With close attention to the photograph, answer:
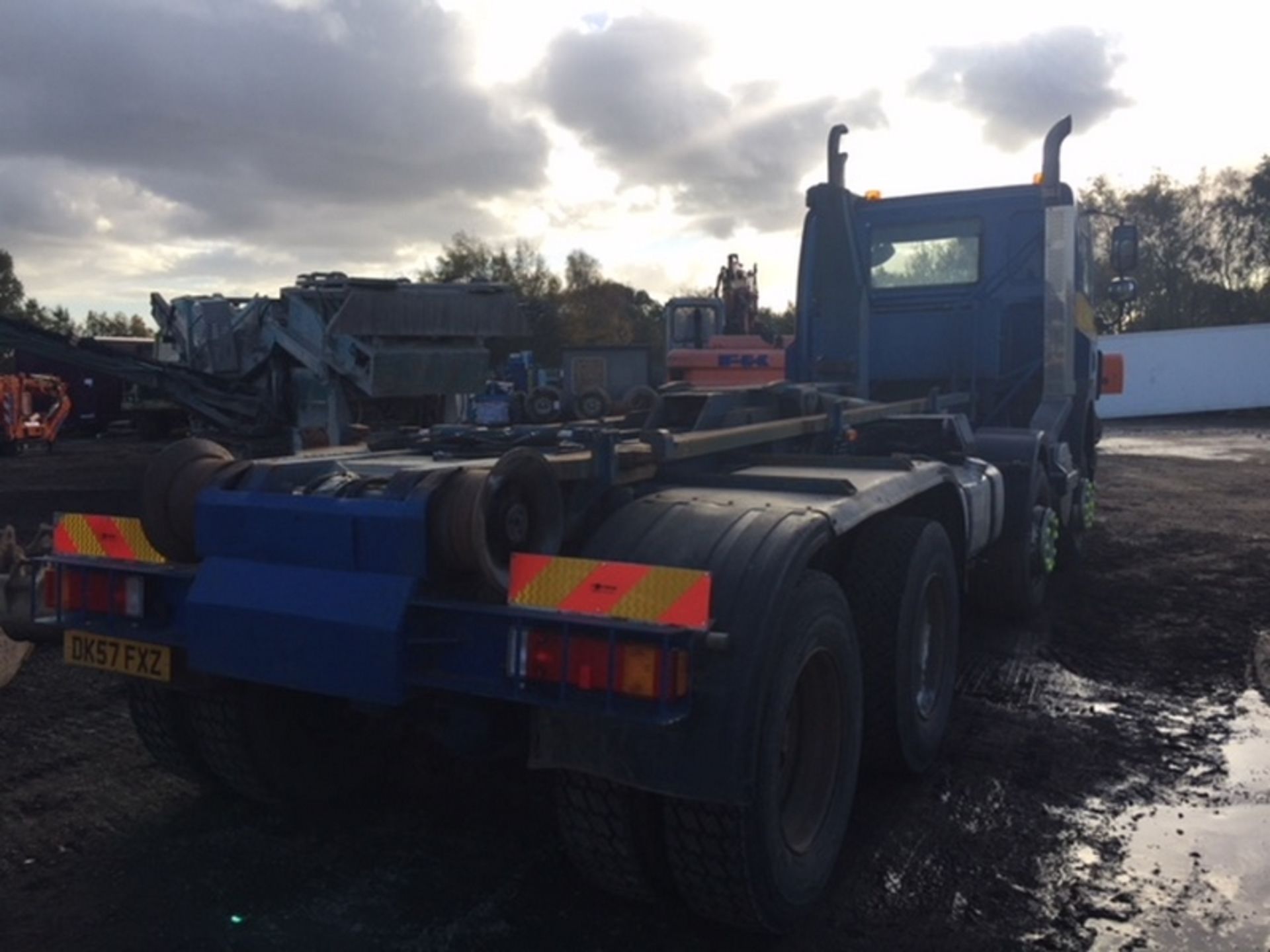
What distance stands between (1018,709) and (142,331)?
194ft

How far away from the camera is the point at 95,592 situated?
382cm

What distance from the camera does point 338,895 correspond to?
362 centimetres

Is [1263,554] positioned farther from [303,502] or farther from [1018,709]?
[303,502]

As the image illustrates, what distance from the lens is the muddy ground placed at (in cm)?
341

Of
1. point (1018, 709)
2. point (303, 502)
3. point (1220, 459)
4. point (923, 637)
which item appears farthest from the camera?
point (1220, 459)

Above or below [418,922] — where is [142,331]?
above

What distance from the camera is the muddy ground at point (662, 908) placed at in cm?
341

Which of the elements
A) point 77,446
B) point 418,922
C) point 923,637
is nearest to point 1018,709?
point 923,637

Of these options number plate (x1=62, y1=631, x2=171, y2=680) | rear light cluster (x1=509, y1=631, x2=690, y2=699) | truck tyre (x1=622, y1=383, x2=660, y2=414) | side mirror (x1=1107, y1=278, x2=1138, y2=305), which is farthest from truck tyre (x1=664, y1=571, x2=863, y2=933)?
side mirror (x1=1107, y1=278, x2=1138, y2=305)

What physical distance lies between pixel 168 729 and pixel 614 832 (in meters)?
1.92

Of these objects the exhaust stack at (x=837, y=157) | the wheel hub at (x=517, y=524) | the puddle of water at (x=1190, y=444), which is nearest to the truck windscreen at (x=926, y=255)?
the exhaust stack at (x=837, y=157)

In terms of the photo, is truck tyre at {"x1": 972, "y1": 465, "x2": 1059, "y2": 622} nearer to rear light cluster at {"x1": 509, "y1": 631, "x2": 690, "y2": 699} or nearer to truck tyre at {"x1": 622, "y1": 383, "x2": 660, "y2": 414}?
truck tyre at {"x1": 622, "y1": 383, "x2": 660, "y2": 414}

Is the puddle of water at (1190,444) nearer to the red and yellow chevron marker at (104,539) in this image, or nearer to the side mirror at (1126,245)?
the side mirror at (1126,245)

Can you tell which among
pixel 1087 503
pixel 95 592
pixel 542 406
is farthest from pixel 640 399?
pixel 1087 503
